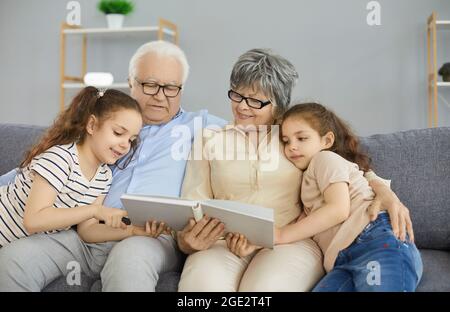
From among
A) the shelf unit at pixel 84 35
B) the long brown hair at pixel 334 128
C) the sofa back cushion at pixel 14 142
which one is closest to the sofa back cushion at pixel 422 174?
the long brown hair at pixel 334 128

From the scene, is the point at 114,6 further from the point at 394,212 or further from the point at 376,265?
the point at 376,265

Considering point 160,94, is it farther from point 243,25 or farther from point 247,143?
point 243,25

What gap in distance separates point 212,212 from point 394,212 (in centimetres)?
52

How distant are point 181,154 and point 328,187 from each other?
1.83 ft

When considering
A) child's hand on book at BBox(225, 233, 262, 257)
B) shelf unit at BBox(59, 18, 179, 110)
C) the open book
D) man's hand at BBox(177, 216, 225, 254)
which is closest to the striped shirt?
the open book

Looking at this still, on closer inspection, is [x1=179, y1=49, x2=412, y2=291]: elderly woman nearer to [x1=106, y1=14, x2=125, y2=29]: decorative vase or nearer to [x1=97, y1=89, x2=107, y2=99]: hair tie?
[x1=97, y1=89, x2=107, y2=99]: hair tie

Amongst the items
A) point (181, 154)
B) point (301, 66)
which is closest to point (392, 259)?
point (181, 154)

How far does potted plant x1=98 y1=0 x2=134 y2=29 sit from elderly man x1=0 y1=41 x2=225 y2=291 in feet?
7.51

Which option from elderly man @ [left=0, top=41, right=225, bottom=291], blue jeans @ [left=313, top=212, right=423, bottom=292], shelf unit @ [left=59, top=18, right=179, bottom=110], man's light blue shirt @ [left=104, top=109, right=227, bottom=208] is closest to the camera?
blue jeans @ [left=313, top=212, right=423, bottom=292]

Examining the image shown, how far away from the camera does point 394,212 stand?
167 centimetres

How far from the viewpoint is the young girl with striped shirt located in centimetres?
169

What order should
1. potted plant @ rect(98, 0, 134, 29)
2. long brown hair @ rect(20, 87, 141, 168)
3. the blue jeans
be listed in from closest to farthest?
the blue jeans → long brown hair @ rect(20, 87, 141, 168) → potted plant @ rect(98, 0, 134, 29)

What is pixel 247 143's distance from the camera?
6.37ft

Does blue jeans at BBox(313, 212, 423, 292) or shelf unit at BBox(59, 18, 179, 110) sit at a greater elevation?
shelf unit at BBox(59, 18, 179, 110)
